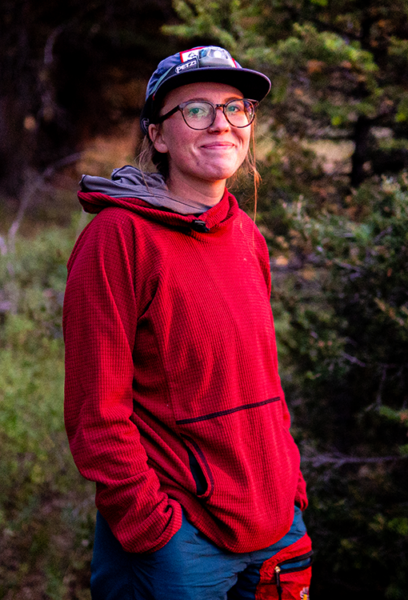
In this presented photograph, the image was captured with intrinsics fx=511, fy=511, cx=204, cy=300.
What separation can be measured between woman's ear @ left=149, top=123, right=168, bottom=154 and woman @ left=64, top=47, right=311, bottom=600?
0.02 metres

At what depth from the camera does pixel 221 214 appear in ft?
5.75

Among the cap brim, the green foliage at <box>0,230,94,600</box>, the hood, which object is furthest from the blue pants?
the green foliage at <box>0,230,94,600</box>

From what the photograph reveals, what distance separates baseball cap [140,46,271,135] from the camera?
1610mm

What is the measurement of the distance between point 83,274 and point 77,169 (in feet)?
37.1

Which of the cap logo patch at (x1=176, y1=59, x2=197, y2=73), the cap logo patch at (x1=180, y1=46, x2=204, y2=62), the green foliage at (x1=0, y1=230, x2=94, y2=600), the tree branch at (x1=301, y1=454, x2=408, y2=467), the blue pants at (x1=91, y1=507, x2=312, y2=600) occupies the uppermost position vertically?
the cap logo patch at (x1=180, y1=46, x2=204, y2=62)

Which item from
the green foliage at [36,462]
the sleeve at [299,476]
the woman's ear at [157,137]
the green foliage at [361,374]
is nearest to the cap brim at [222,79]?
the woman's ear at [157,137]

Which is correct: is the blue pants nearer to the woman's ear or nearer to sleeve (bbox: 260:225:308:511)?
sleeve (bbox: 260:225:308:511)

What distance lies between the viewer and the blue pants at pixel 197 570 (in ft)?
4.75

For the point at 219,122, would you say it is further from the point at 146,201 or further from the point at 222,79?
the point at 146,201

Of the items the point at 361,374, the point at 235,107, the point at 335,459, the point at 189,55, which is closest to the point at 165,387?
the point at 235,107

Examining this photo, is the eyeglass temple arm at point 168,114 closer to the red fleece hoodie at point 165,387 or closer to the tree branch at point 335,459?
the red fleece hoodie at point 165,387

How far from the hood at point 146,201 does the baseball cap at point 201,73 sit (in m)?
0.28

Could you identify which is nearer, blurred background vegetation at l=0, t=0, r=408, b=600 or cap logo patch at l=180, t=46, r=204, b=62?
cap logo patch at l=180, t=46, r=204, b=62

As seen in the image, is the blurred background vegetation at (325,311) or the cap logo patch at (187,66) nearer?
the cap logo patch at (187,66)
